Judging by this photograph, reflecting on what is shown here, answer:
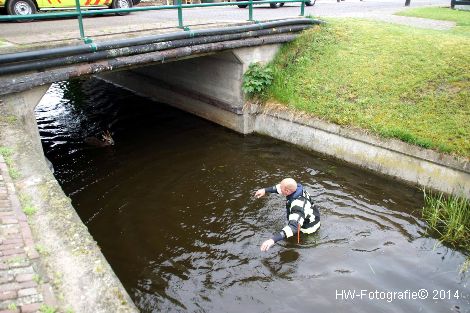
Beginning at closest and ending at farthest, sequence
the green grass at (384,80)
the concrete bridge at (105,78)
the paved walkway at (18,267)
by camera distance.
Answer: the paved walkway at (18,267) < the concrete bridge at (105,78) < the green grass at (384,80)

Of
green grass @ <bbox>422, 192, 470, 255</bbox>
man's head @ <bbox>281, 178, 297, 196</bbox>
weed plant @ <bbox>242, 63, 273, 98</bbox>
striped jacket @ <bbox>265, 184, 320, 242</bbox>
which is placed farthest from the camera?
weed plant @ <bbox>242, 63, 273, 98</bbox>

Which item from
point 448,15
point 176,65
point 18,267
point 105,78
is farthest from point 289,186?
point 448,15

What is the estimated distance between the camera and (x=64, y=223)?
4.67 metres

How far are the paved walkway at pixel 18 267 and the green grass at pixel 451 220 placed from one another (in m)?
6.73

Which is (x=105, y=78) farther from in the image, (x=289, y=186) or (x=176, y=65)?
(x=289, y=186)

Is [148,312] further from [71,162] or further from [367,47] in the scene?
[367,47]

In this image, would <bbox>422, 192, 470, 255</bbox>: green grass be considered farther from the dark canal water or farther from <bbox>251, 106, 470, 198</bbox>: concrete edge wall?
<bbox>251, 106, 470, 198</bbox>: concrete edge wall

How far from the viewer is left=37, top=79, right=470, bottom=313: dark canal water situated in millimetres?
6141

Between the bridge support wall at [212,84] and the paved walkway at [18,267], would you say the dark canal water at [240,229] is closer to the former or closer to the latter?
the bridge support wall at [212,84]

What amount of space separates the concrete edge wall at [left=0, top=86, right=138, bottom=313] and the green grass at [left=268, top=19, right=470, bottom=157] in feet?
24.2

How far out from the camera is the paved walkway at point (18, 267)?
11.5 feet

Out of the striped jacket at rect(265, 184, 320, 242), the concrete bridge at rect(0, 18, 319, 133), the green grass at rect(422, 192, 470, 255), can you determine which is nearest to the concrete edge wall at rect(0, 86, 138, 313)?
the concrete bridge at rect(0, 18, 319, 133)

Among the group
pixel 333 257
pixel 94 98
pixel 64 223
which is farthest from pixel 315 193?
pixel 94 98

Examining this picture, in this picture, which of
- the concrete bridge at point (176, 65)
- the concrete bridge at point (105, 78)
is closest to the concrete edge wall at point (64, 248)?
the concrete bridge at point (105, 78)
